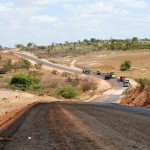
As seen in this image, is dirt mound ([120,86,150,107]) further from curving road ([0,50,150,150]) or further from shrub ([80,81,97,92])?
shrub ([80,81,97,92])

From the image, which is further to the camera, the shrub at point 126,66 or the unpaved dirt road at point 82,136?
the shrub at point 126,66

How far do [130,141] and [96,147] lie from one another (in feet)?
6.19

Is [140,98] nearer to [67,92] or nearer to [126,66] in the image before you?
[67,92]

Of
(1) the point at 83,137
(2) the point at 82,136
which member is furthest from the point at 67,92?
(1) the point at 83,137

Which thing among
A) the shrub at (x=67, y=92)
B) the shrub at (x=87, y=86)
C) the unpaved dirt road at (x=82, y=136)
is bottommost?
the shrub at (x=87, y=86)

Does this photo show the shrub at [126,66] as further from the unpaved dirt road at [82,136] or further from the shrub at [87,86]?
the unpaved dirt road at [82,136]

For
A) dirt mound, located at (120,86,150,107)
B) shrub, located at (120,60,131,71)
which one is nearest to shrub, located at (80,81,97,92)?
dirt mound, located at (120,86,150,107)

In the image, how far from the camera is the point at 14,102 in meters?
59.7

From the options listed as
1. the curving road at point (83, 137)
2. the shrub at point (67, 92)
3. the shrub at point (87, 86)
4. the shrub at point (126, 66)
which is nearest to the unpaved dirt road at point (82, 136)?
the curving road at point (83, 137)

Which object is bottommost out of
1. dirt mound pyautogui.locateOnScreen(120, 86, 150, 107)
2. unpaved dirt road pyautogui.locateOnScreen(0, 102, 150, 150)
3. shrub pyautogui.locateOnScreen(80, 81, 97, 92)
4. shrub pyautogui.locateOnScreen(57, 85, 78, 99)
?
shrub pyautogui.locateOnScreen(80, 81, 97, 92)

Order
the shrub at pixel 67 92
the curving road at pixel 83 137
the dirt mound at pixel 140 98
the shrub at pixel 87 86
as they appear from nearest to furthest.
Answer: the curving road at pixel 83 137 < the dirt mound at pixel 140 98 < the shrub at pixel 67 92 < the shrub at pixel 87 86

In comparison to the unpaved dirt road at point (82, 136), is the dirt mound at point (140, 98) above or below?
below

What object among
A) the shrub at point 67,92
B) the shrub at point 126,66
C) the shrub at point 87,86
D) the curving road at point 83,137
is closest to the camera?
the curving road at point 83,137

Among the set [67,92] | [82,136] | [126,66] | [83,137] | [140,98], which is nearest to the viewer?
[83,137]
